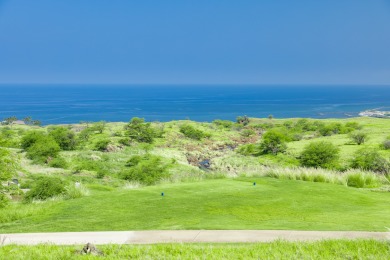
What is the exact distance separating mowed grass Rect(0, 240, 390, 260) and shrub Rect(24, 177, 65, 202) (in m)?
9.70

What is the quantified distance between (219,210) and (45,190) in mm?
9128

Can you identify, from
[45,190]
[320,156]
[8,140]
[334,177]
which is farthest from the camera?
[320,156]

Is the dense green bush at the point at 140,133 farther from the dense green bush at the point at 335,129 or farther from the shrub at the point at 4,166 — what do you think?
the shrub at the point at 4,166

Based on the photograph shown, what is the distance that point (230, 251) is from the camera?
757 centimetres

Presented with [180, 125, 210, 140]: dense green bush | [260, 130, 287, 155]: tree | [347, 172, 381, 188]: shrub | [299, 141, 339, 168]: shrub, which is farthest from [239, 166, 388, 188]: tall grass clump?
[180, 125, 210, 140]: dense green bush

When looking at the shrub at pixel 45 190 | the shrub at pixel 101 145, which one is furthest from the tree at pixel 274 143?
the shrub at pixel 45 190

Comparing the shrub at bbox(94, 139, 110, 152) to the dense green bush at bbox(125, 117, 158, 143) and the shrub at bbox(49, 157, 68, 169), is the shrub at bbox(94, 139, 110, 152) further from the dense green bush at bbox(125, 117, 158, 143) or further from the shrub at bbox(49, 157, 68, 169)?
the shrub at bbox(49, 157, 68, 169)

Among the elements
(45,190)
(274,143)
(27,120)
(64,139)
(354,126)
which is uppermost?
(45,190)

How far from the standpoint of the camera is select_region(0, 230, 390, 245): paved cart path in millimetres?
8977

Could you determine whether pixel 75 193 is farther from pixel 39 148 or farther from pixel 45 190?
pixel 39 148

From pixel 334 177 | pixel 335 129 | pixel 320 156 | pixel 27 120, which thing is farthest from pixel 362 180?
pixel 27 120

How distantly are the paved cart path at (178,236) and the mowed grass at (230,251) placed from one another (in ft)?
2.94

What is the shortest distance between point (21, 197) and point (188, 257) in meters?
14.6

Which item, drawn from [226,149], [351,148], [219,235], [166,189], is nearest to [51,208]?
[166,189]
